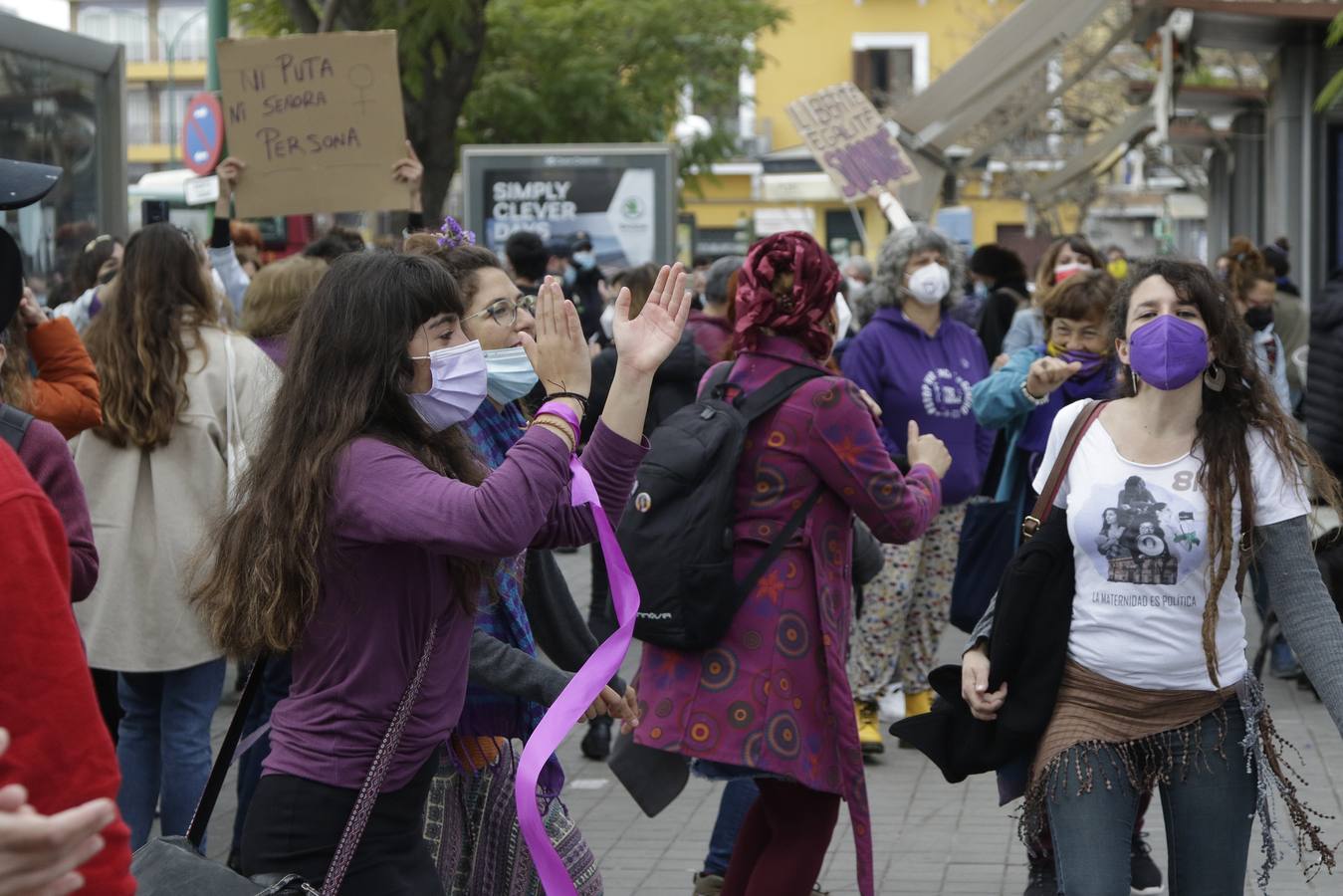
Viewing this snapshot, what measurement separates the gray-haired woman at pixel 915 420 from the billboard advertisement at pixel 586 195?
25.8ft

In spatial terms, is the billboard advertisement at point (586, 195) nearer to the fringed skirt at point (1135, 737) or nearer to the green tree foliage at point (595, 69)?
the green tree foliage at point (595, 69)

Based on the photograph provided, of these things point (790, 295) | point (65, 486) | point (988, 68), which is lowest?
point (65, 486)

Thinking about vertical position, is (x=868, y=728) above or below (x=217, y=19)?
below

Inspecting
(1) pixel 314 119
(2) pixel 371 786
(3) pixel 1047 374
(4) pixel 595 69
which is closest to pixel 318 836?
(2) pixel 371 786

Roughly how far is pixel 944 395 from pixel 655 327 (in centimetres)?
401

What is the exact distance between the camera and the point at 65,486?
364 cm

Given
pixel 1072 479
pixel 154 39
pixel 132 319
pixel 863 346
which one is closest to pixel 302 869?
pixel 1072 479

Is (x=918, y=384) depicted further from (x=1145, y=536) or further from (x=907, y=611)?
(x=1145, y=536)

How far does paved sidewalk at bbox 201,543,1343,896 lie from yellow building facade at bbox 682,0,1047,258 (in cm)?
4152

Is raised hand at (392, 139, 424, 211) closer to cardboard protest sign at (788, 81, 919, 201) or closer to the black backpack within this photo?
cardboard protest sign at (788, 81, 919, 201)

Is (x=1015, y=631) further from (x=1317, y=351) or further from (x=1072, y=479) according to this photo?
(x=1317, y=351)

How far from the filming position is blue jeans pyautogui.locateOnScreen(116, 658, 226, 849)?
207 inches

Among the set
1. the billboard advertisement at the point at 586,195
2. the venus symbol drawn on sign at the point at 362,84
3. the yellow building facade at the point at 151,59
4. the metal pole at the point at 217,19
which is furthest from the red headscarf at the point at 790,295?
the yellow building facade at the point at 151,59

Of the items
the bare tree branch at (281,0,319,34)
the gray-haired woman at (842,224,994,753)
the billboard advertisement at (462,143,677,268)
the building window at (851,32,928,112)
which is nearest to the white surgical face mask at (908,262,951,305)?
the gray-haired woman at (842,224,994,753)
